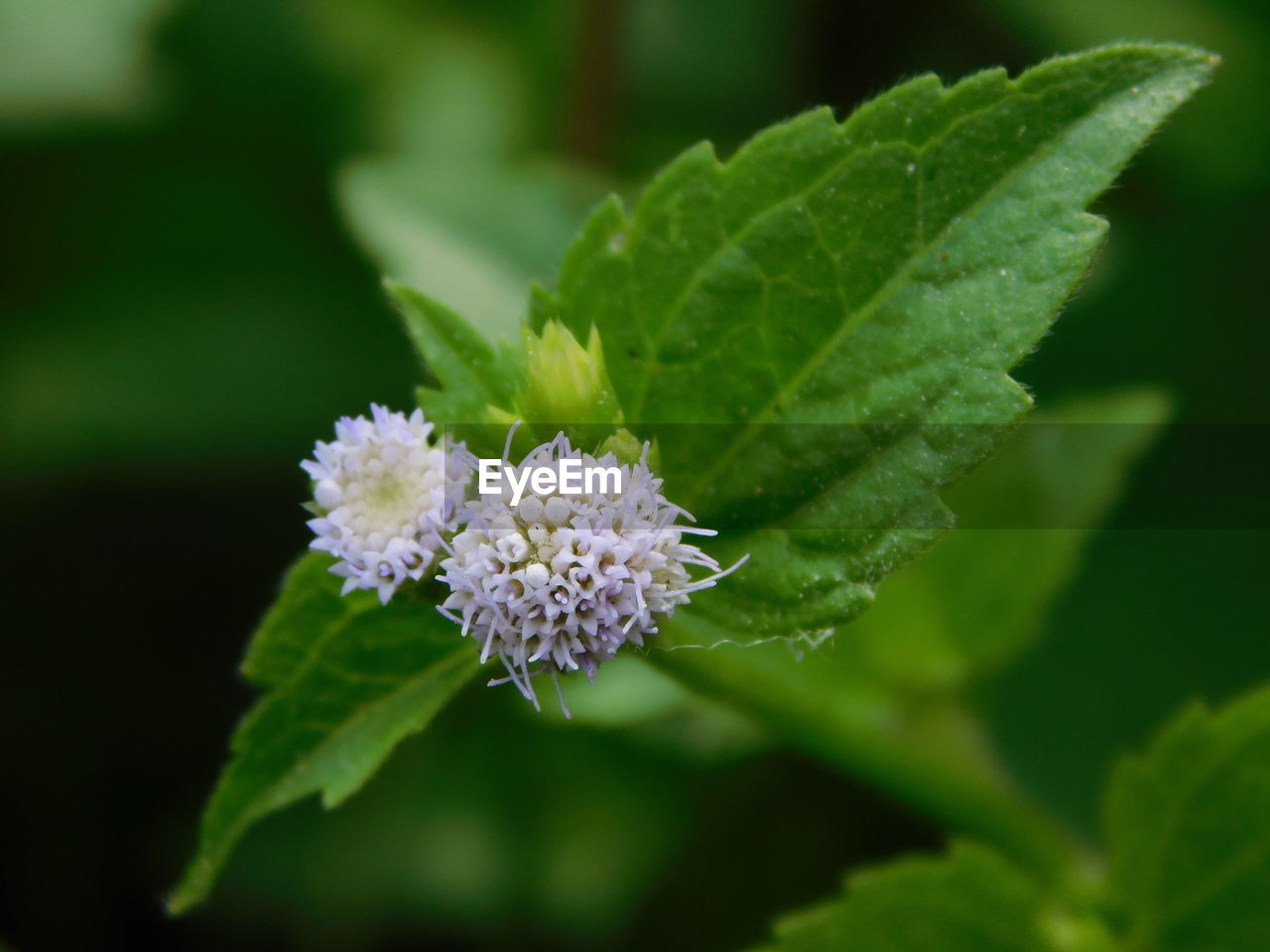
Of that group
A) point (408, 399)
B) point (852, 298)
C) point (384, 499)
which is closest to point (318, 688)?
point (384, 499)

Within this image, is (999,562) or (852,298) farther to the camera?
(999,562)

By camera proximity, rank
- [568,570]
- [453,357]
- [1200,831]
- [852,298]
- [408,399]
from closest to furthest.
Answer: [568,570] → [852,298] → [453,357] → [1200,831] → [408,399]

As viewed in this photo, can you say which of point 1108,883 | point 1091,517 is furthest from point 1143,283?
point 1108,883

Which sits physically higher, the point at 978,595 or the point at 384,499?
the point at 384,499

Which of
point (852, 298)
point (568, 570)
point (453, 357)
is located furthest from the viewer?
point (453, 357)

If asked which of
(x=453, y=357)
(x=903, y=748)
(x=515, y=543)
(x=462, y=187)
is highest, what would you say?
(x=462, y=187)

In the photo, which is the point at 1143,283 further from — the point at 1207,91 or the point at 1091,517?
the point at 1091,517

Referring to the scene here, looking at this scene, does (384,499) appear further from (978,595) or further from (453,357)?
(978,595)

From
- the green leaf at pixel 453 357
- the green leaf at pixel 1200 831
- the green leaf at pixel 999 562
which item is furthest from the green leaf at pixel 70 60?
the green leaf at pixel 1200 831
